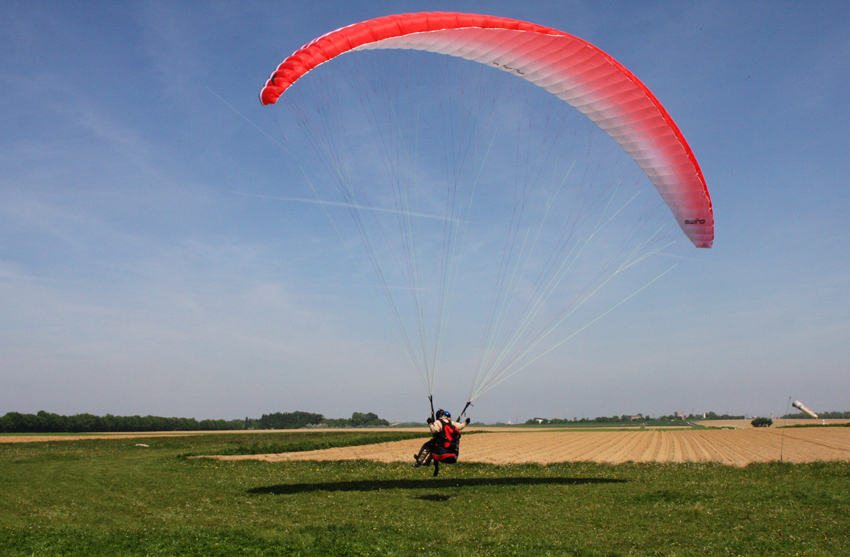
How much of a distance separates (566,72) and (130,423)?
10982 centimetres

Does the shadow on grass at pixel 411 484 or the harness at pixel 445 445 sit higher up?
the harness at pixel 445 445

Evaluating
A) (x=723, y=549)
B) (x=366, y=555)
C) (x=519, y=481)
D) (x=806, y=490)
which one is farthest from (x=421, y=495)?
(x=806, y=490)

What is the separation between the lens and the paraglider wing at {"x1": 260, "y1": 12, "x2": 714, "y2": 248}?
10.5 meters

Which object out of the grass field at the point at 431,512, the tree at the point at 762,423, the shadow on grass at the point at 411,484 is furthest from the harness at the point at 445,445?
the tree at the point at 762,423

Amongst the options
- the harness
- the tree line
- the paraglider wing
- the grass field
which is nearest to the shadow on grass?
the grass field

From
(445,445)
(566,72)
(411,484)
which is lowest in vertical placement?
(411,484)

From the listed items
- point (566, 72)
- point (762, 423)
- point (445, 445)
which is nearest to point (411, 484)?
point (445, 445)

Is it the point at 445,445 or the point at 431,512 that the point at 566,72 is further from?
the point at 431,512

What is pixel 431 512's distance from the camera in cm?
1245

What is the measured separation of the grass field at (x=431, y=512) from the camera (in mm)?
9180

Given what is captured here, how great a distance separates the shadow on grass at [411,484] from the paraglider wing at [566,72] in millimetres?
8415

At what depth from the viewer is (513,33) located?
11734 mm

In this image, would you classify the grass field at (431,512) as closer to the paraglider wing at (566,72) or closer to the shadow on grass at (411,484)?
the shadow on grass at (411,484)

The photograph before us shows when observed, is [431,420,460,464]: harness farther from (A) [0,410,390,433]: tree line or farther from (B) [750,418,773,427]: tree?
(A) [0,410,390,433]: tree line
